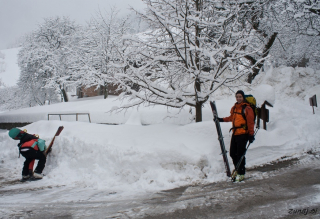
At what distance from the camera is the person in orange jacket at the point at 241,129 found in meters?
4.57

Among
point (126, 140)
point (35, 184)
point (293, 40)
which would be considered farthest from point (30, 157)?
point (293, 40)

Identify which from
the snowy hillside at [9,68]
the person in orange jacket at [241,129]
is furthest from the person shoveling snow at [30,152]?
the snowy hillside at [9,68]

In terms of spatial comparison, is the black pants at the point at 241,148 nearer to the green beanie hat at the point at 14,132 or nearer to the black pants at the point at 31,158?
the black pants at the point at 31,158

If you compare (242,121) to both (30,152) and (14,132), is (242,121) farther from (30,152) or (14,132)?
(14,132)

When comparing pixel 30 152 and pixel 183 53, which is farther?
pixel 183 53

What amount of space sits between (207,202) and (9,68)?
15844 centimetres

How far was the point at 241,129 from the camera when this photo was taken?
4645mm

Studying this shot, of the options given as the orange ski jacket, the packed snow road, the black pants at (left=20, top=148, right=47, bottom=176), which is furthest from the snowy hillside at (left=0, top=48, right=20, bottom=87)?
the orange ski jacket

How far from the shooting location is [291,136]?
22.4ft

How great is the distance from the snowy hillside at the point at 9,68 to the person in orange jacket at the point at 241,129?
4658 inches

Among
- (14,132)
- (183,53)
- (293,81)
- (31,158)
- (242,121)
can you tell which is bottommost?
(31,158)

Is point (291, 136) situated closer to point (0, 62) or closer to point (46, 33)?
point (46, 33)

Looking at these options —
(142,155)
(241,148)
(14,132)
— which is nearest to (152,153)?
(142,155)

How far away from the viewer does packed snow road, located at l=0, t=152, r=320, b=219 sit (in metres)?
3.25
